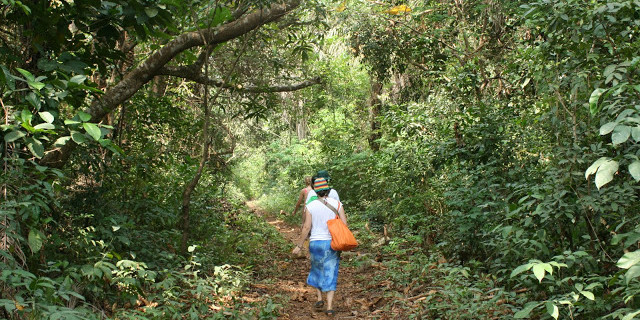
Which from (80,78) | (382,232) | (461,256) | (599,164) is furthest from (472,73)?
(80,78)

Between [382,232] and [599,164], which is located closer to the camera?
[599,164]

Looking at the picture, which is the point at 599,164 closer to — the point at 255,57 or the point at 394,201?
the point at 255,57

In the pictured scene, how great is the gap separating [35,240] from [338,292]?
477cm

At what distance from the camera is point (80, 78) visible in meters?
3.89

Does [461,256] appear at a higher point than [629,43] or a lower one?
lower

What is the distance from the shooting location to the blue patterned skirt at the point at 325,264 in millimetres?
6168

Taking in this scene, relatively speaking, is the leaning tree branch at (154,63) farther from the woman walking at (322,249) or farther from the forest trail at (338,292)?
the forest trail at (338,292)

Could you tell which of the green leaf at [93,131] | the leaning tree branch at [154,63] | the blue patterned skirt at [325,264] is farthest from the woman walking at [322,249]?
the green leaf at [93,131]

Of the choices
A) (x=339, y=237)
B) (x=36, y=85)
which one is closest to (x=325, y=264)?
(x=339, y=237)

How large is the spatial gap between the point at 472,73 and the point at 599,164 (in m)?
5.51

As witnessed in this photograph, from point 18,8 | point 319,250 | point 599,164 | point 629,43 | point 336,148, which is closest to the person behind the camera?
point 599,164

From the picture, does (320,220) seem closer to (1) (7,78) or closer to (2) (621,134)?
(1) (7,78)

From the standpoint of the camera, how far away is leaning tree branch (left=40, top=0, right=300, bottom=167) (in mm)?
5223

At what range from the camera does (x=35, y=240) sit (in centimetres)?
386
